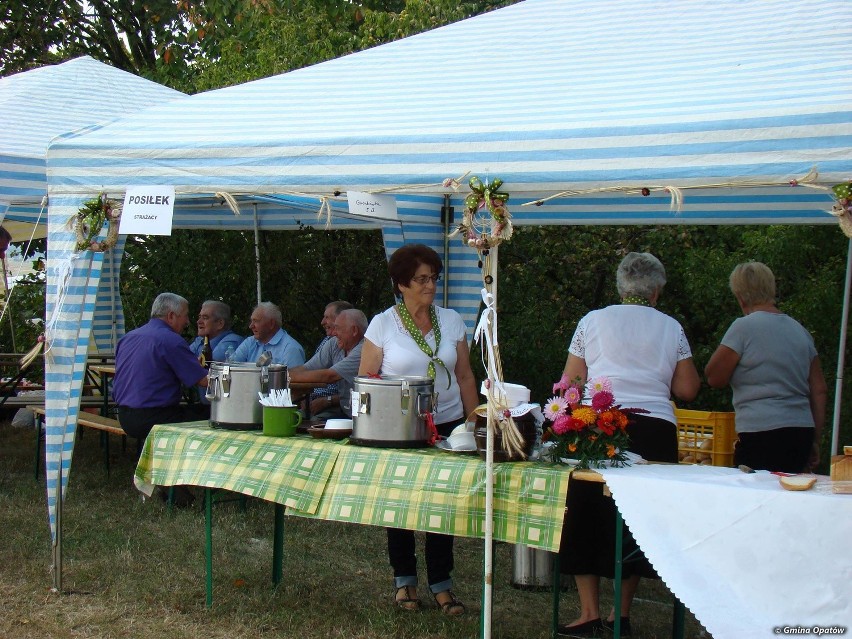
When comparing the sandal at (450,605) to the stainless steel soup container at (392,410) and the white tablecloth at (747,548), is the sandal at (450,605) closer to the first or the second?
the stainless steel soup container at (392,410)

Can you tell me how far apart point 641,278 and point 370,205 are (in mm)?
1094

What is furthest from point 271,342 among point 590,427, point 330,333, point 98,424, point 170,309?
point 590,427

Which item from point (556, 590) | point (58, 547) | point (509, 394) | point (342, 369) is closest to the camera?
point (509, 394)

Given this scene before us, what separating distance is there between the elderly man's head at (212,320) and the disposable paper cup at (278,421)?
339cm

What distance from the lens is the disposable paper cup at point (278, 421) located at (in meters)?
4.20

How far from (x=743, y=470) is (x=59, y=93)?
5748mm

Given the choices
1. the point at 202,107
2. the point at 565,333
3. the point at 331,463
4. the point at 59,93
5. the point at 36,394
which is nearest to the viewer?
the point at 331,463

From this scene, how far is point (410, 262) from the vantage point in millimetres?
4238

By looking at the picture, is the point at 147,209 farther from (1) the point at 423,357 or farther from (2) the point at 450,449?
(2) the point at 450,449

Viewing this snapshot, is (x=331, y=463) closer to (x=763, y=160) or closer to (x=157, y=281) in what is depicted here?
(x=763, y=160)

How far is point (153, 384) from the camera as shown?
6.28 meters

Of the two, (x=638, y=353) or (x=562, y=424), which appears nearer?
(x=562, y=424)

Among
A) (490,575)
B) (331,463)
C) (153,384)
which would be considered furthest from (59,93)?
(490,575)

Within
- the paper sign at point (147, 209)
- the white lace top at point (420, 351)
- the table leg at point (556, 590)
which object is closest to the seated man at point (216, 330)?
the paper sign at point (147, 209)
